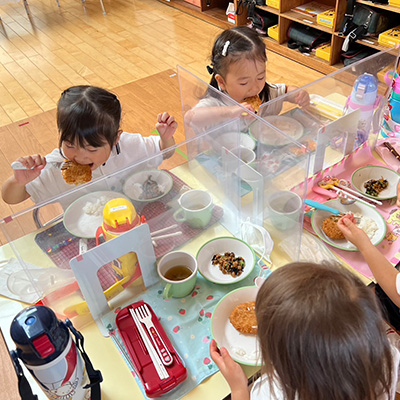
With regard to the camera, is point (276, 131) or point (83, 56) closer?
point (276, 131)

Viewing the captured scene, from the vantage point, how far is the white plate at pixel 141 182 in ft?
3.27

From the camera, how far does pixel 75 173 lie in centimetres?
134

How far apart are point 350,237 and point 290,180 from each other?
0.23 m

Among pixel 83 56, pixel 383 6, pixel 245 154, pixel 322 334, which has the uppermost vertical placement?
pixel 322 334

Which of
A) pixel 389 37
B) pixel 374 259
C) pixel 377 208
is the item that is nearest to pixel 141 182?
pixel 374 259

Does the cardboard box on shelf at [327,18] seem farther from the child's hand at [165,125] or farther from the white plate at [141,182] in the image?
the white plate at [141,182]

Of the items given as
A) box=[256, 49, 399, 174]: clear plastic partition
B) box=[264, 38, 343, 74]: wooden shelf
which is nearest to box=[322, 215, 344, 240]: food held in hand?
box=[256, 49, 399, 174]: clear plastic partition

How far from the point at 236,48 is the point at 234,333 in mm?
1133

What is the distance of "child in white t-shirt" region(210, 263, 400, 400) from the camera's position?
621 millimetres

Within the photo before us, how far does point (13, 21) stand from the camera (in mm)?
Answer: 4992

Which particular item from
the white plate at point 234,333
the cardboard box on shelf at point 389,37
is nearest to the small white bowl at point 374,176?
the white plate at point 234,333

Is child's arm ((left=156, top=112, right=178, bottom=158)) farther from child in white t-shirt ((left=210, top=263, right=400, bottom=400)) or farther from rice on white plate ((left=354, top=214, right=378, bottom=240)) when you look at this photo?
child in white t-shirt ((left=210, top=263, right=400, bottom=400))

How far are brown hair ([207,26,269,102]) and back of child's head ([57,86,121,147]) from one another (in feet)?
1.75

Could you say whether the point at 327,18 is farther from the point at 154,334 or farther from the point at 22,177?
the point at 154,334
